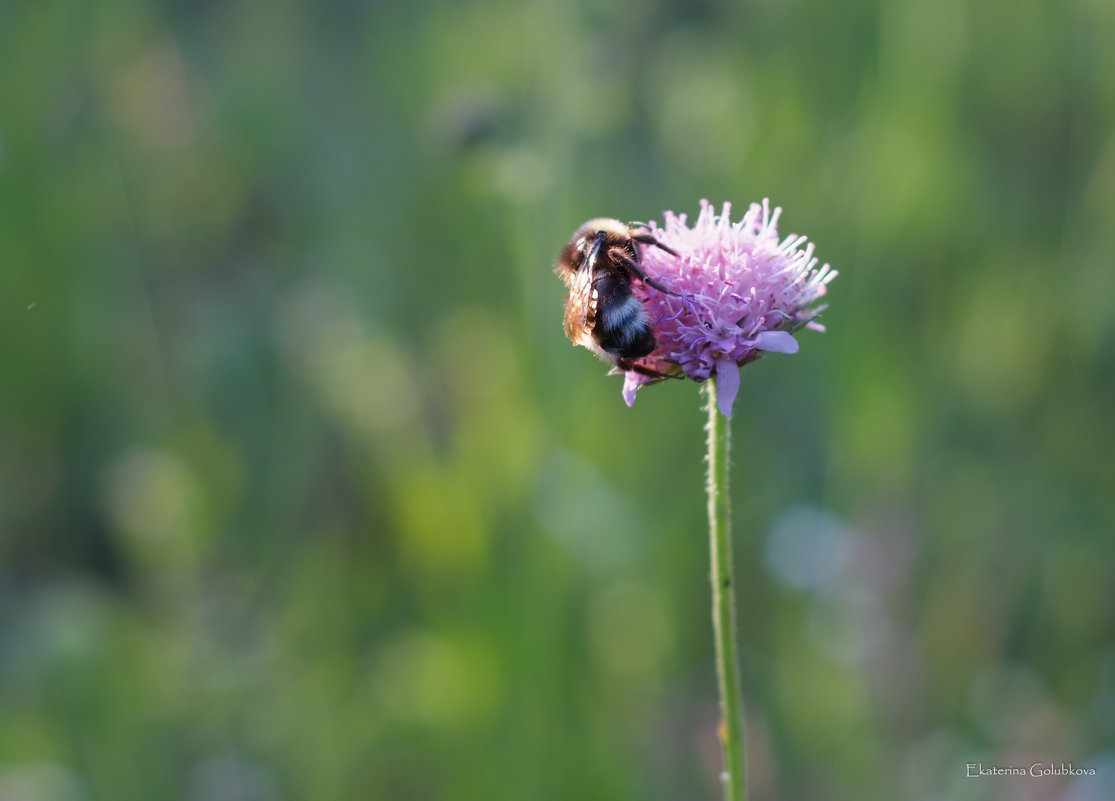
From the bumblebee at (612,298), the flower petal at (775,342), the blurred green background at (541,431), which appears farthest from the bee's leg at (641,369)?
the blurred green background at (541,431)

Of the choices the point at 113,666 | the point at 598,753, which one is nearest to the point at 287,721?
the point at 113,666

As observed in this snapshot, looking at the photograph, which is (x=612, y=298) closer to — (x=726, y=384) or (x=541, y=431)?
(x=726, y=384)

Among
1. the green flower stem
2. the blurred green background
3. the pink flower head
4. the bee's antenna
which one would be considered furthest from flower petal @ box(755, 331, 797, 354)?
the blurred green background

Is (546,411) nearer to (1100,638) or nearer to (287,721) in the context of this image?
(287,721)

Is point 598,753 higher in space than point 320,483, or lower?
lower

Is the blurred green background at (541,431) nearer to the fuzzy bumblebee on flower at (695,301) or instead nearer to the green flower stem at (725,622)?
the fuzzy bumblebee on flower at (695,301)

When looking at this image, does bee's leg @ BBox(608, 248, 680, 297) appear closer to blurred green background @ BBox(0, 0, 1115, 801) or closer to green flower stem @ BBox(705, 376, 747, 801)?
green flower stem @ BBox(705, 376, 747, 801)
